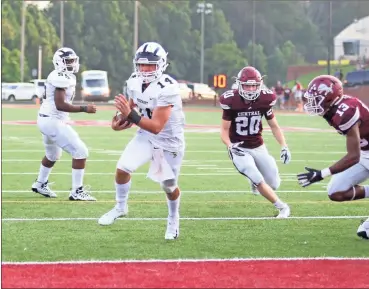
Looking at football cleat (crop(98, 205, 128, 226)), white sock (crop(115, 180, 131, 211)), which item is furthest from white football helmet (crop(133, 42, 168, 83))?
football cleat (crop(98, 205, 128, 226))

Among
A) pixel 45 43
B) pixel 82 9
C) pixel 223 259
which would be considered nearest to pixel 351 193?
pixel 223 259

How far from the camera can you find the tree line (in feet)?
223

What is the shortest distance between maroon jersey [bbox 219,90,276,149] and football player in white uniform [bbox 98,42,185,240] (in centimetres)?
151

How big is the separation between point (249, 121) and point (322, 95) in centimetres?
232

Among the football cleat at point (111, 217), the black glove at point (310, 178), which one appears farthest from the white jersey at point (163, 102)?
the black glove at point (310, 178)

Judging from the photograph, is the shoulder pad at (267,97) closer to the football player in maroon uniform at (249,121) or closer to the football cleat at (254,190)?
the football player in maroon uniform at (249,121)

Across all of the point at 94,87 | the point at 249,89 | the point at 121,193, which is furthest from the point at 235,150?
the point at 94,87

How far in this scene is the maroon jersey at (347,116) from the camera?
781 centimetres

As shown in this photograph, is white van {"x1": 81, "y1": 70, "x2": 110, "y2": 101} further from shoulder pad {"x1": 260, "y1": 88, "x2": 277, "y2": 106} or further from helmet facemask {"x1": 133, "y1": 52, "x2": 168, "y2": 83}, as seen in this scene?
helmet facemask {"x1": 133, "y1": 52, "x2": 168, "y2": 83}

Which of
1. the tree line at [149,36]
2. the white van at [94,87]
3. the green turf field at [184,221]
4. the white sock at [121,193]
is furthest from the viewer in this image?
the tree line at [149,36]

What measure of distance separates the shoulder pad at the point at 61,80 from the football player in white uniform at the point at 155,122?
2337 millimetres

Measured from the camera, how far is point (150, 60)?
327 inches

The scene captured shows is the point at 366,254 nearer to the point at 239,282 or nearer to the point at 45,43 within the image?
the point at 239,282

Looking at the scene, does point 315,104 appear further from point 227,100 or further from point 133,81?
point 227,100
